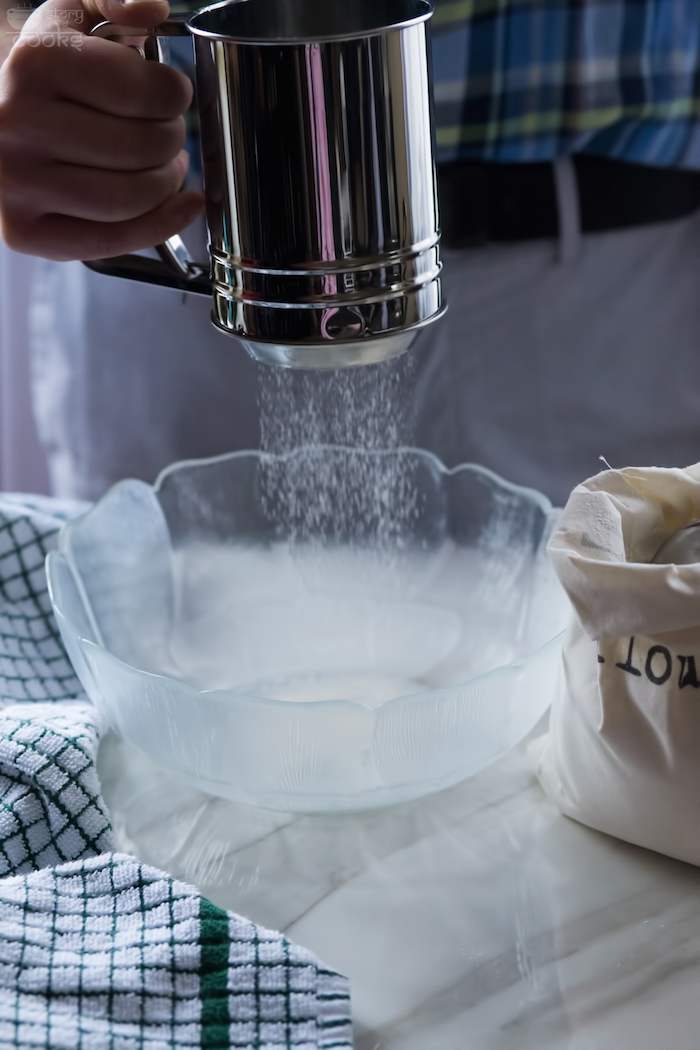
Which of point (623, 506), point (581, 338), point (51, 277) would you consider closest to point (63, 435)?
point (51, 277)

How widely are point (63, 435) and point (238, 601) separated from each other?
13.5 inches

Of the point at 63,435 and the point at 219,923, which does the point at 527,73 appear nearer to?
the point at 63,435

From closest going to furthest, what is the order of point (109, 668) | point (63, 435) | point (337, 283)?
point (337, 283)
point (109, 668)
point (63, 435)

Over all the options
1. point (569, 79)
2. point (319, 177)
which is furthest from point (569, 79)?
point (319, 177)

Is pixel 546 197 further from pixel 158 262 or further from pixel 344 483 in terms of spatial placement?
pixel 158 262

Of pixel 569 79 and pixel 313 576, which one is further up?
pixel 569 79

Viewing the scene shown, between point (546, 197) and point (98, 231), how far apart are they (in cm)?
37

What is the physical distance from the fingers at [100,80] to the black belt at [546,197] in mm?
324

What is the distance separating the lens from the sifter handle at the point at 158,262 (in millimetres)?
407

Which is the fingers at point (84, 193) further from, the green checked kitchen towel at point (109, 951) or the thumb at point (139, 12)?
the green checked kitchen towel at point (109, 951)

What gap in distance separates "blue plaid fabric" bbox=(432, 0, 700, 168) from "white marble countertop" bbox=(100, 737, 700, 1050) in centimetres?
44

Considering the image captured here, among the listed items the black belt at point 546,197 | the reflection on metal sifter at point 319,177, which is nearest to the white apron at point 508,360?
the black belt at point 546,197

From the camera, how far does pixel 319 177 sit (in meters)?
0.35

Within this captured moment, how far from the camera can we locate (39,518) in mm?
637
